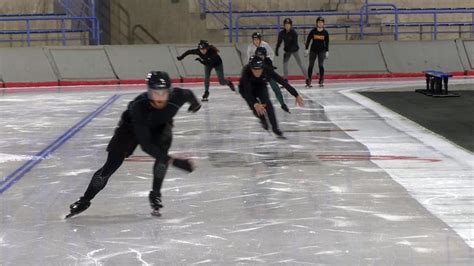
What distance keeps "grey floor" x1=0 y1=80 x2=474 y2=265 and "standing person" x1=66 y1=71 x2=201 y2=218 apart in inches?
10.5

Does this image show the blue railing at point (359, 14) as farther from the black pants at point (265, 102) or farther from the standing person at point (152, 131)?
the standing person at point (152, 131)

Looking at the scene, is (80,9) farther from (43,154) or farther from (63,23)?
(43,154)

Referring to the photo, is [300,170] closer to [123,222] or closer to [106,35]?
[123,222]

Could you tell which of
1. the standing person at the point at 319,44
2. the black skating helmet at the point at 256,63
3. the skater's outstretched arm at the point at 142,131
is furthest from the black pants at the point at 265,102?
the standing person at the point at 319,44

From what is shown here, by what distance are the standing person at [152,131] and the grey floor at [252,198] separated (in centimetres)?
27

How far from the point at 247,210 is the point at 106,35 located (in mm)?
24873

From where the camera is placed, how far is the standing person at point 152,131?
7254 millimetres

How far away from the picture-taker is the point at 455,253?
6.44m

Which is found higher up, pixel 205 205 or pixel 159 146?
pixel 159 146

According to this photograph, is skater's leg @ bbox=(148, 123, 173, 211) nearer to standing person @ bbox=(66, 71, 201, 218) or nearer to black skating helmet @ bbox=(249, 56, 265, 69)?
standing person @ bbox=(66, 71, 201, 218)

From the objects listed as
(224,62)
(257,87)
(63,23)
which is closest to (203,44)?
(257,87)

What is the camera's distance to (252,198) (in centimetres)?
878

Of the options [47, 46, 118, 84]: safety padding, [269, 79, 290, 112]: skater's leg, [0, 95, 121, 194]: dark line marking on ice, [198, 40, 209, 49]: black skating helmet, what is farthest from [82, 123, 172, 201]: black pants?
[47, 46, 118, 84]: safety padding

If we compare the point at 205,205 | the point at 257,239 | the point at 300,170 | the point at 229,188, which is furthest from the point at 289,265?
the point at 300,170
